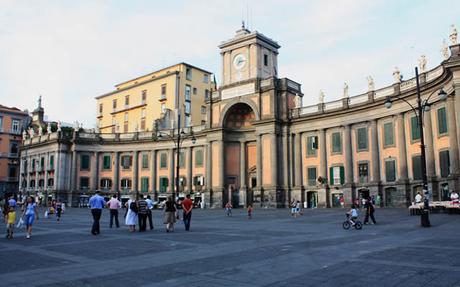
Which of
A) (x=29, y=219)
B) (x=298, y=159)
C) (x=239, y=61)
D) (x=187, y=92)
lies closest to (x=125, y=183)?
(x=187, y=92)

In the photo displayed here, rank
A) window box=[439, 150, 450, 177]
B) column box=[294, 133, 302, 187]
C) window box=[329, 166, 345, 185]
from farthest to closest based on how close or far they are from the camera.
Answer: column box=[294, 133, 302, 187], window box=[329, 166, 345, 185], window box=[439, 150, 450, 177]

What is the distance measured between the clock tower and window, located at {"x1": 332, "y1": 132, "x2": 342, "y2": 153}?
1272 cm

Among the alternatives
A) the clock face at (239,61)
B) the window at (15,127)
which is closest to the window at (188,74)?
the clock face at (239,61)

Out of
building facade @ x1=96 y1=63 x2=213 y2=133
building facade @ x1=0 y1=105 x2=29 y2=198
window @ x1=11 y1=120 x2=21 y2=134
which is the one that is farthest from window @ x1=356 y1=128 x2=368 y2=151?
window @ x1=11 y1=120 x2=21 y2=134

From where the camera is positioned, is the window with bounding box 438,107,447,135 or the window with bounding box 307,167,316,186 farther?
the window with bounding box 307,167,316,186

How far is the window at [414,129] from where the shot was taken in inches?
1575

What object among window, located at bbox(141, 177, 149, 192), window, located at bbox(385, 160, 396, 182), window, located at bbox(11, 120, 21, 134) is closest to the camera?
window, located at bbox(385, 160, 396, 182)

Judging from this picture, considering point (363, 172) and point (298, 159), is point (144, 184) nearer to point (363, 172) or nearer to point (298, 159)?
point (298, 159)

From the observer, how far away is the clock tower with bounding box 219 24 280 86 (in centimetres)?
5438

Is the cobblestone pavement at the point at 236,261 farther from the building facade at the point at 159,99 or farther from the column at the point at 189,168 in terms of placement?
the building facade at the point at 159,99

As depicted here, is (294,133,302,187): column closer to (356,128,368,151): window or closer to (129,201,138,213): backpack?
(356,128,368,151): window

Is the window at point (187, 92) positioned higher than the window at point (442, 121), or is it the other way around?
the window at point (187, 92)

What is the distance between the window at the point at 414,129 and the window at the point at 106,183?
46.9 meters

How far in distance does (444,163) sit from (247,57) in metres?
28.3
